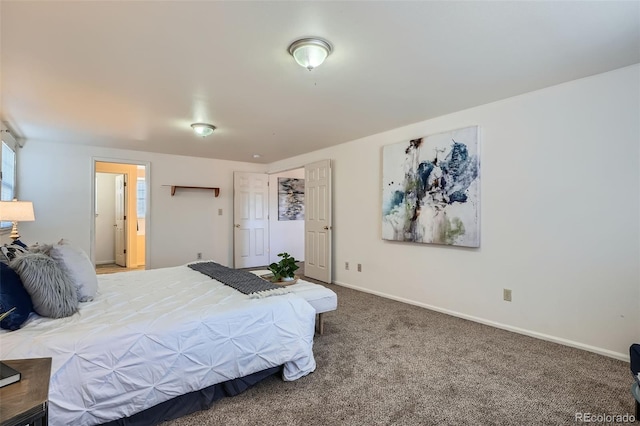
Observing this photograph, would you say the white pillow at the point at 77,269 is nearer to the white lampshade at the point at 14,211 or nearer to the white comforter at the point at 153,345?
the white comforter at the point at 153,345

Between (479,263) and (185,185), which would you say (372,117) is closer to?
(479,263)

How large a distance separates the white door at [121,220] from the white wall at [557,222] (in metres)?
6.33

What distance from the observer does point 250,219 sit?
6.83 m

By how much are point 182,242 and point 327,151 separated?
3288 millimetres

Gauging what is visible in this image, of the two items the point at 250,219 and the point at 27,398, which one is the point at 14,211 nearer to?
the point at 27,398

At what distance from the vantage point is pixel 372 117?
382 centimetres

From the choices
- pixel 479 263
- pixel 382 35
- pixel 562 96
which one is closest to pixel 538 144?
pixel 562 96

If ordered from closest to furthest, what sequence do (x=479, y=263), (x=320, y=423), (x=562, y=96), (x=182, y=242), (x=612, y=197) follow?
(x=320, y=423)
(x=612, y=197)
(x=562, y=96)
(x=479, y=263)
(x=182, y=242)

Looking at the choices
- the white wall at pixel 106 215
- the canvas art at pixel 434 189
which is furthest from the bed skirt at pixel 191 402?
the white wall at pixel 106 215


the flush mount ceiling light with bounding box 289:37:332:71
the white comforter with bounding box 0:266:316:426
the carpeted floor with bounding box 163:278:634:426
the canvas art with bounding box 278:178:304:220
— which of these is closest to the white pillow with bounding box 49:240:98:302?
the white comforter with bounding box 0:266:316:426

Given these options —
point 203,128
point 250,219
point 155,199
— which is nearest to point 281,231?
point 250,219

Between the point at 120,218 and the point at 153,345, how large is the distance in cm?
654

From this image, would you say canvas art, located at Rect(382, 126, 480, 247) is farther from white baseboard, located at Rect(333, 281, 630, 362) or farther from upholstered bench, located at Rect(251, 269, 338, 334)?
upholstered bench, located at Rect(251, 269, 338, 334)

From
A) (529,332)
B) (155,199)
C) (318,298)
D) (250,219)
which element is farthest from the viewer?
(250,219)
